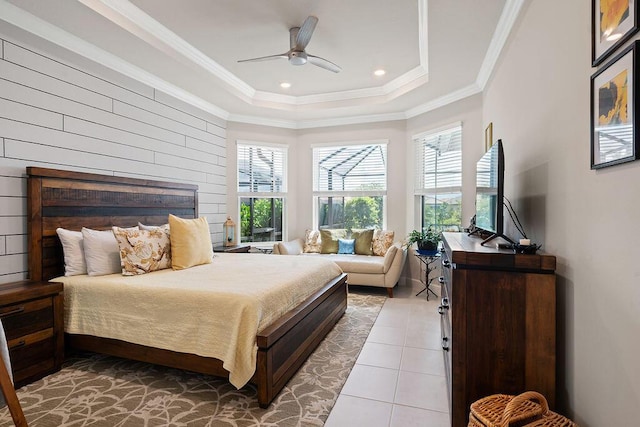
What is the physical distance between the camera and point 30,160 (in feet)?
8.61

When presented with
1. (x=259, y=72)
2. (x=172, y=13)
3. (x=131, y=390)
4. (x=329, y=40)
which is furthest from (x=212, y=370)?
(x=259, y=72)

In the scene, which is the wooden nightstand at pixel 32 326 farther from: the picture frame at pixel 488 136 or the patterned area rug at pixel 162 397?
the picture frame at pixel 488 136

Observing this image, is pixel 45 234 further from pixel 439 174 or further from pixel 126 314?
pixel 439 174

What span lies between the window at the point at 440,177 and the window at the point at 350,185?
2.04ft

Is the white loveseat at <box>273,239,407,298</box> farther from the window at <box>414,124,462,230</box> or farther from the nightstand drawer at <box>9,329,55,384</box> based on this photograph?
the nightstand drawer at <box>9,329,55,384</box>

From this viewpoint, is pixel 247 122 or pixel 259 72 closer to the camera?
pixel 259 72

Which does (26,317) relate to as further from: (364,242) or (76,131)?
(364,242)

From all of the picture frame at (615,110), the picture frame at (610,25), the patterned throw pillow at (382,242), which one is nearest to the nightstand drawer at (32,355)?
the picture frame at (615,110)

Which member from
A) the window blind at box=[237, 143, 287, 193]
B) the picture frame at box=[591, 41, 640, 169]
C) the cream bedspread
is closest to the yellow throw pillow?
the cream bedspread

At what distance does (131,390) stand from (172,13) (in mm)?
2947

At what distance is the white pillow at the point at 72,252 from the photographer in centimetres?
268

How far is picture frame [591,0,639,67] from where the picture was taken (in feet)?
3.62

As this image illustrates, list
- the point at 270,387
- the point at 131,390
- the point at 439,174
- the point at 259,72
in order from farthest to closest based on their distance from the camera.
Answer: the point at 439,174 < the point at 259,72 < the point at 131,390 < the point at 270,387

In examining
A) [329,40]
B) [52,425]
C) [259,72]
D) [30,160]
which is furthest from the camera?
[259,72]
